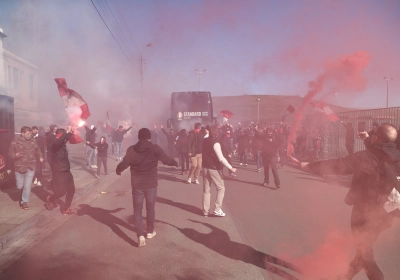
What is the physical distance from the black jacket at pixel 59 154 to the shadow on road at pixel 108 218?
104 centimetres

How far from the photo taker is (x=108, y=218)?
20.7 ft

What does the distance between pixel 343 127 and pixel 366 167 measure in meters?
13.2

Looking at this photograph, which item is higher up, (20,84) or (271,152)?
(20,84)

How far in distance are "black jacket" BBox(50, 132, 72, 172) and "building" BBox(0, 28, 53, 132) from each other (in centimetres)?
393

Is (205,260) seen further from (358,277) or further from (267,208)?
(267,208)

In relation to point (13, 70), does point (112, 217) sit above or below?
below

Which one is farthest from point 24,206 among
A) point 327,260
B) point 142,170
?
point 327,260

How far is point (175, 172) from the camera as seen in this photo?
13195 millimetres

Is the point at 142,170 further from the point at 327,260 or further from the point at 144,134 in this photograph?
the point at 327,260

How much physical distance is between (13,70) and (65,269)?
810 centimetres

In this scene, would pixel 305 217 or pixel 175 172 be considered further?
pixel 175 172

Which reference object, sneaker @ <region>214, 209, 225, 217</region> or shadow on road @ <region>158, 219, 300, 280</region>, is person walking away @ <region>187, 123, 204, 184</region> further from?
shadow on road @ <region>158, 219, 300, 280</region>

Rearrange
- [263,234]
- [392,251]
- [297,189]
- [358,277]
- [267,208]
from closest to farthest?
[358,277] → [392,251] → [263,234] → [267,208] → [297,189]

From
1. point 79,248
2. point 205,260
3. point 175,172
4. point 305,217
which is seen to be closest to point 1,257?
point 79,248
